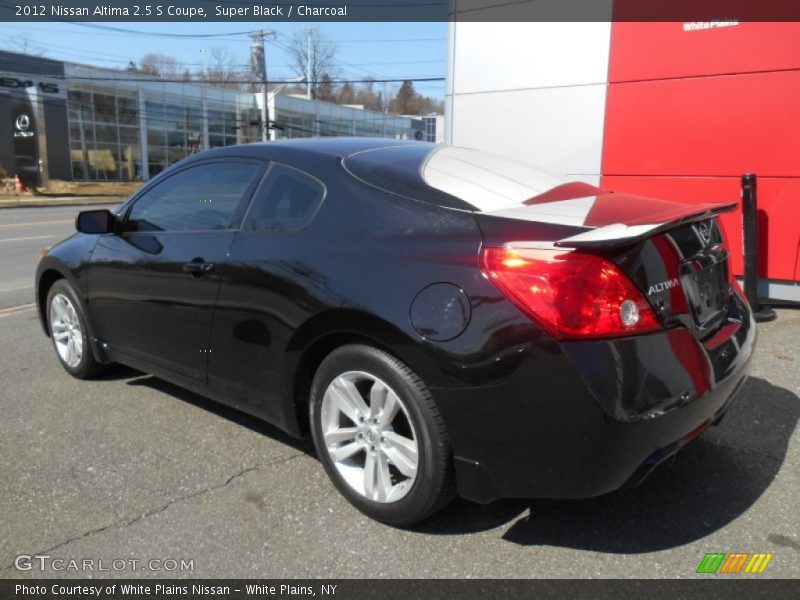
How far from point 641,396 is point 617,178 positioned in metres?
5.99

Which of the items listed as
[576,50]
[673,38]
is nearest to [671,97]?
[673,38]

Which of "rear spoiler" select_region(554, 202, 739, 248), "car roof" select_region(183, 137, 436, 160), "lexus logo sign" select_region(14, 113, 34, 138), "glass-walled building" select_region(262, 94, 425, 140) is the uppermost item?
"glass-walled building" select_region(262, 94, 425, 140)

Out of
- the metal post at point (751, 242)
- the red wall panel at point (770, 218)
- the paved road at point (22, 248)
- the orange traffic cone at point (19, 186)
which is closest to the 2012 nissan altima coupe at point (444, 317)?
the metal post at point (751, 242)

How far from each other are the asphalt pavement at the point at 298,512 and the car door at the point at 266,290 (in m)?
0.41

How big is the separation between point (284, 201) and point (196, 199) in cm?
81

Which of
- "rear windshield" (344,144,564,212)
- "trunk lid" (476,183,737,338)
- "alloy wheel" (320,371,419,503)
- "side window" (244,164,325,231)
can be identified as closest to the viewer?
"trunk lid" (476,183,737,338)

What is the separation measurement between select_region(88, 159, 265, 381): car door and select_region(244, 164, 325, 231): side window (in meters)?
0.11

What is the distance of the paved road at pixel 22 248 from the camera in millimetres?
8133

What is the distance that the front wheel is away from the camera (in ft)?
8.13

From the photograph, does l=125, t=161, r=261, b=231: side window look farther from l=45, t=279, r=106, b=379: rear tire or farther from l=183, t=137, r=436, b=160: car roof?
l=45, t=279, r=106, b=379: rear tire

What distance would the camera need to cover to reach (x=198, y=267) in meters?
3.34

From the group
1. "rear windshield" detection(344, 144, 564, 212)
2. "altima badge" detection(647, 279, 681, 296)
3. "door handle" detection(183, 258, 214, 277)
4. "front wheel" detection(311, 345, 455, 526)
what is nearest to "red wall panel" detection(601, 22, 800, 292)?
"rear windshield" detection(344, 144, 564, 212)
